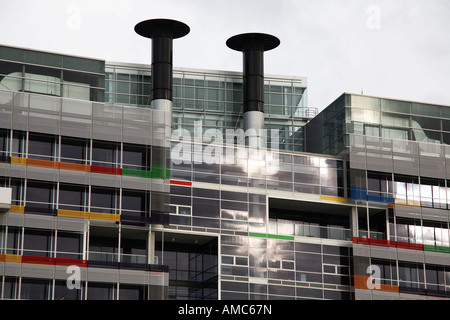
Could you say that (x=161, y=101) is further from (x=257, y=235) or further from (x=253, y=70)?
(x=257, y=235)

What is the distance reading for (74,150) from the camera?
81812mm

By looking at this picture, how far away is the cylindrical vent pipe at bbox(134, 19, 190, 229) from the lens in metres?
82.3

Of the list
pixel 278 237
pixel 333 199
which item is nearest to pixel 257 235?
pixel 278 237

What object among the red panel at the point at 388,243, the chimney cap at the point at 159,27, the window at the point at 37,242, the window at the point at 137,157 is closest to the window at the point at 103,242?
the window at the point at 37,242

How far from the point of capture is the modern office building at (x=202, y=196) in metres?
79.6

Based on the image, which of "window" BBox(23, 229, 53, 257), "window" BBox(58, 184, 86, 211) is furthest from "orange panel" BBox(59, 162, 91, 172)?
"window" BBox(23, 229, 53, 257)

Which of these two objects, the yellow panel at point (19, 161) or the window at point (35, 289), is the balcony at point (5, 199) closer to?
the yellow panel at point (19, 161)

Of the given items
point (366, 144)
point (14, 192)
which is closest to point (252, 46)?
point (366, 144)

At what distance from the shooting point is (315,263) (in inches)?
3391

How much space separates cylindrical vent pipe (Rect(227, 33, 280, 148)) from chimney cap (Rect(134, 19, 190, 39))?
17.8 ft

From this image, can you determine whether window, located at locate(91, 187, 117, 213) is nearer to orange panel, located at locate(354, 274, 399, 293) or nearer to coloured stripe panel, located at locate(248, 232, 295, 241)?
coloured stripe panel, located at locate(248, 232, 295, 241)

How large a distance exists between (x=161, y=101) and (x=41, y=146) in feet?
45.0

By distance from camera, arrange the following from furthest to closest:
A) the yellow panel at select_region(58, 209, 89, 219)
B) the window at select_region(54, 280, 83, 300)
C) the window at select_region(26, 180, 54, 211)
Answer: the yellow panel at select_region(58, 209, 89, 219), the window at select_region(26, 180, 54, 211), the window at select_region(54, 280, 83, 300)

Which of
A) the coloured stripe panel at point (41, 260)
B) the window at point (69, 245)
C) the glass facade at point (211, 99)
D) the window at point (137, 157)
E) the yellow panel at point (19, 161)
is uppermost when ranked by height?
the glass facade at point (211, 99)
